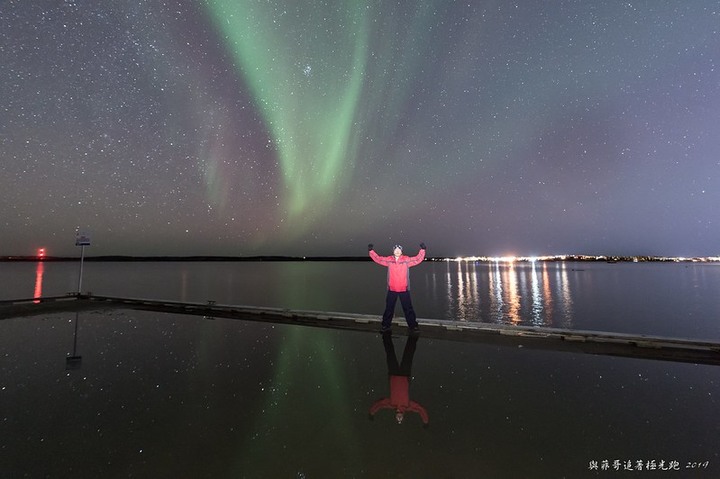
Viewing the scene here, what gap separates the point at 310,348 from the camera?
347 inches

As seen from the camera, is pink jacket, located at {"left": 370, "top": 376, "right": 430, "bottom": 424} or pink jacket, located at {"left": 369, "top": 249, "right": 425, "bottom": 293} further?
pink jacket, located at {"left": 369, "top": 249, "right": 425, "bottom": 293}

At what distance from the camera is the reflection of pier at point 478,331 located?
26.4 feet

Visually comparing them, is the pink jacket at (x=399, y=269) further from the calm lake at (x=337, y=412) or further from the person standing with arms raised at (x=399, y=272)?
the calm lake at (x=337, y=412)

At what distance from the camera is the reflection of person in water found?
5.01 meters

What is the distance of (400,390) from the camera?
19.2 feet

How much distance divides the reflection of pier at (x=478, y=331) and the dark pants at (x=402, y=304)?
0.47 m

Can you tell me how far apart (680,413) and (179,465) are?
6527 mm

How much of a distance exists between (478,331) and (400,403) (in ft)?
18.7

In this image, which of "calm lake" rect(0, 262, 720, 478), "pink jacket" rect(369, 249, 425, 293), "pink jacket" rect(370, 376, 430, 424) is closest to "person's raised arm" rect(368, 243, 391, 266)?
"pink jacket" rect(369, 249, 425, 293)

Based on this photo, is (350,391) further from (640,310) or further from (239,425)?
(640,310)

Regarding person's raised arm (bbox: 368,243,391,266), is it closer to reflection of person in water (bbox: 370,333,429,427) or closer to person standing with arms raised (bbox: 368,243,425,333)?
person standing with arms raised (bbox: 368,243,425,333)

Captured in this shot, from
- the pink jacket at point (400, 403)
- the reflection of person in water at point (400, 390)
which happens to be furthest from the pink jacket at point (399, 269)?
the pink jacket at point (400, 403)

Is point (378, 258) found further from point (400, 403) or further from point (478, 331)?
point (400, 403)

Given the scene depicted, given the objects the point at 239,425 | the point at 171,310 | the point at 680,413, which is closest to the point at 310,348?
the point at 239,425
